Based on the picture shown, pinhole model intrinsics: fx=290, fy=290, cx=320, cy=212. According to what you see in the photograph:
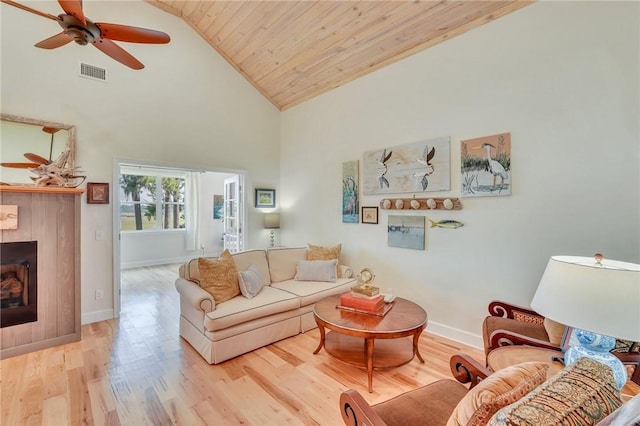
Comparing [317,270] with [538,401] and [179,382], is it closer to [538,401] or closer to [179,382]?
[179,382]

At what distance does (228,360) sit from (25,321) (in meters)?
2.06

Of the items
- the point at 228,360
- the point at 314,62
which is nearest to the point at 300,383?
the point at 228,360

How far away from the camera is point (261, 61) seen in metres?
4.57

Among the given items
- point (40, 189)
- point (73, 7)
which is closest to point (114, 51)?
point (73, 7)

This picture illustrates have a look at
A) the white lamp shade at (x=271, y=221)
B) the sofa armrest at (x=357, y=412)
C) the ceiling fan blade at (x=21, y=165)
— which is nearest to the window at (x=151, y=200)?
the white lamp shade at (x=271, y=221)

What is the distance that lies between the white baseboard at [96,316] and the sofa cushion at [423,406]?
3803mm

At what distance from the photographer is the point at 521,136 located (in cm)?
272

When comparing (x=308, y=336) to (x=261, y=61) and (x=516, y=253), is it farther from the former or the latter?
(x=261, y=61)

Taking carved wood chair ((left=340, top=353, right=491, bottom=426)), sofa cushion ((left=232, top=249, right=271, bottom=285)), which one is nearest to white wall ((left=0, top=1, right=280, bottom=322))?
sofa cushion ((left=232, top=249, right=271, bottom=285))

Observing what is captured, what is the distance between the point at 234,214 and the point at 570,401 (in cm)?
525

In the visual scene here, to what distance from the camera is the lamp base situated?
4.37 ft

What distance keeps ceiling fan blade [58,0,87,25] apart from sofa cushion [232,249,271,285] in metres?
2.46

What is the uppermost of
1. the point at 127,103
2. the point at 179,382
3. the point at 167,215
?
the point at 127,103

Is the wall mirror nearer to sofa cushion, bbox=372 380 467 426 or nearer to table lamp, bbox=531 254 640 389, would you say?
sofa cushion, bbox=372 380 467 426
